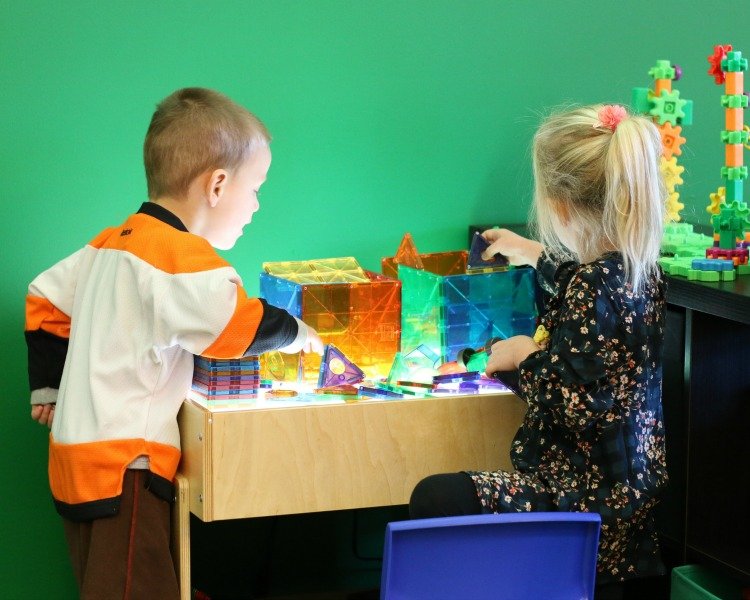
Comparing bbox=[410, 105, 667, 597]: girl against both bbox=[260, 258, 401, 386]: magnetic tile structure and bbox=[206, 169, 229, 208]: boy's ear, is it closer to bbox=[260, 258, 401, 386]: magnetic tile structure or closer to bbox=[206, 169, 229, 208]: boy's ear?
bbox=[260, 258, 401, 386]: magnetic tile structure

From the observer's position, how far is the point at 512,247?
5.89 ft

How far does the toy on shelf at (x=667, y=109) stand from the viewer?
185 cm

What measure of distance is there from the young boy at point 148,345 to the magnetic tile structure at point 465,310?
0.73ft

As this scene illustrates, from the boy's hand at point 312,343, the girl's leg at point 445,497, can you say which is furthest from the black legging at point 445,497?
the boy's hand at point 312,343

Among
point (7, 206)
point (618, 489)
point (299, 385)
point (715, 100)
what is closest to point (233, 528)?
point (299, 385)

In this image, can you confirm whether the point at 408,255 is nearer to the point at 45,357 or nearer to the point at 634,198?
the point at 634,198

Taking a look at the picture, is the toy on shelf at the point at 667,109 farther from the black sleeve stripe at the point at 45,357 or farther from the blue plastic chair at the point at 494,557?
the black sleeve stripe at the point at 45,357

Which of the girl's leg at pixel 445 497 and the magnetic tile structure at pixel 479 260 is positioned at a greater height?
the magnetic tile structure at pixel 479 260

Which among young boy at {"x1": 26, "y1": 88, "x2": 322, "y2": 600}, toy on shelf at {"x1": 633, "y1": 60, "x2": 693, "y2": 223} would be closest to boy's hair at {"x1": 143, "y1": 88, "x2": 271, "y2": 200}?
young boy at {"x1": 26, "y1": 88, "x2": 322, "y2": 600}

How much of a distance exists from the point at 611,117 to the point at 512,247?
34 cm

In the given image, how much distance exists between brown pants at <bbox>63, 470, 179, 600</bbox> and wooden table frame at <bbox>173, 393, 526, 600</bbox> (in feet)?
0.13

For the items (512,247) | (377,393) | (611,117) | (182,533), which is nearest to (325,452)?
(377,393)

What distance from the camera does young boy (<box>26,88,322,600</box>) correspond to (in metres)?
1.53

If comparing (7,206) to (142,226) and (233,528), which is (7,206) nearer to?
(142,226)
